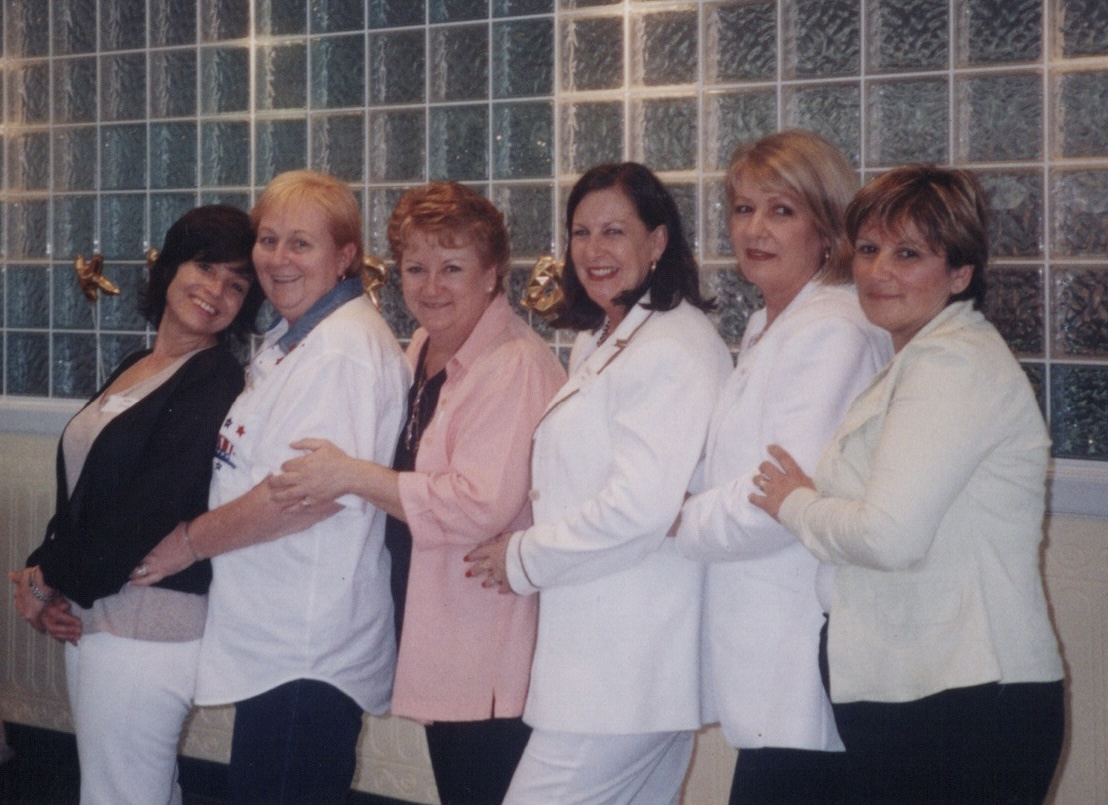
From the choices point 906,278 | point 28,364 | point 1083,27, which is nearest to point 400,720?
point 28,364

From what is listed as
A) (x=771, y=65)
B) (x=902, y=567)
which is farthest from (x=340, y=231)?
(x=902, y=567)

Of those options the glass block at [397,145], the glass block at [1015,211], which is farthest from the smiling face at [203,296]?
the glass block at [1015,211]

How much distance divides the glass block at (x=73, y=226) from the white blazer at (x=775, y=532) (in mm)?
2241

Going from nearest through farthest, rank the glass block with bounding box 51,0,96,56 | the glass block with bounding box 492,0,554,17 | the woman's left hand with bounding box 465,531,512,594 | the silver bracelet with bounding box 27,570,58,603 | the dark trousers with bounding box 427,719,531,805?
the woman's left hand with bounding box 465,531,512,594
the dark trousers with bounding box 427,719,531,805
the silver bracelet with bounding box 27,570,58,603
the glass block with bounding box 492,0,554,17
the glass block with bounding box 51,0,96,56

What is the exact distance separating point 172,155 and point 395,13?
2.42 ft

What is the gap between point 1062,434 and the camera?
2389 mm

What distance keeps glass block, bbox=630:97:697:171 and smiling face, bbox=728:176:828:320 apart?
884 mm

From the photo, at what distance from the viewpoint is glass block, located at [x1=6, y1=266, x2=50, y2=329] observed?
135 inches

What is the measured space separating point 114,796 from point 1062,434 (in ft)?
6.04

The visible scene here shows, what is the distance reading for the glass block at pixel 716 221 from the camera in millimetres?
2648

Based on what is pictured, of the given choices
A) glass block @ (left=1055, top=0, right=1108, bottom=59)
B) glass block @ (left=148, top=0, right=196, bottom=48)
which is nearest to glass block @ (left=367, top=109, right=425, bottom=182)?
glass block @ (left=148, top=0, right=196, bottom=48)

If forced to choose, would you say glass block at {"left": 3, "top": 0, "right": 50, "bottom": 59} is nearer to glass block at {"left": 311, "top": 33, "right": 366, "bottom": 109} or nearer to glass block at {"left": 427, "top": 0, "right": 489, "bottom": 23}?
glass block at {"left": 311, "top": 33, "right": 366, "bottom": 109}

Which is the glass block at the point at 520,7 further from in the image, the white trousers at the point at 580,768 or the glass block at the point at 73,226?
the white trousers at the point at 580,768

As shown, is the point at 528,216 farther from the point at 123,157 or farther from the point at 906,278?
the point at 906,278
